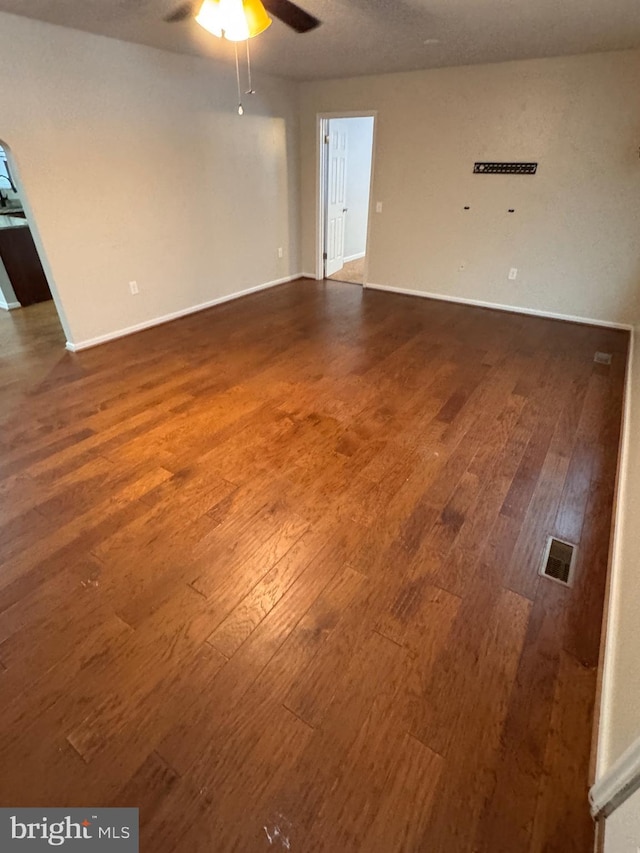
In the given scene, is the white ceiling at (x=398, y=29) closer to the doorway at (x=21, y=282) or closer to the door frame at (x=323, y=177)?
the door frame at (x=323, y=177)

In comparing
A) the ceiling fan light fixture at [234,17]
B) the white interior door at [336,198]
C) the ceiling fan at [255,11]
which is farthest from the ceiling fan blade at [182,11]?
the white interior door at [336,198]

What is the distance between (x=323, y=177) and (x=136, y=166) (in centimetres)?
267

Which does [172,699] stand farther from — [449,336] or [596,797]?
[449,336]

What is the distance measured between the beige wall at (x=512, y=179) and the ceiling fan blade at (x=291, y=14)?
271 cm

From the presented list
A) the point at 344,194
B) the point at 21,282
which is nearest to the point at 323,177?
A: the point at 344,194

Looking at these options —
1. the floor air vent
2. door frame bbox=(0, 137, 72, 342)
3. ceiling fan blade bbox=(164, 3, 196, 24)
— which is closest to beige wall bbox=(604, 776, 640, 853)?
the floor air vent

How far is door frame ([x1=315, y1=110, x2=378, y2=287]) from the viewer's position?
486cm

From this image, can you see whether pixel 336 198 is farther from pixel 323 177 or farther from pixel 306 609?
pixel 306 609

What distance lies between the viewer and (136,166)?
3740mm

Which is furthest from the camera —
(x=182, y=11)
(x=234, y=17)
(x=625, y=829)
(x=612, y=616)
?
(x=182, y=11)

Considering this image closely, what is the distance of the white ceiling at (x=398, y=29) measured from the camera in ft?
8.29

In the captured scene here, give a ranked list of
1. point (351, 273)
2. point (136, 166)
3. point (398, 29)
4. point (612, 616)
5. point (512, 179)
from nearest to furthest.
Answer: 1. point (612, 616)
2. point (398, 29)
3. point (136, 166)
4. point (512, 179)
5. point (351, 273)

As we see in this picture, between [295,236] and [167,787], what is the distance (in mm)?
6089

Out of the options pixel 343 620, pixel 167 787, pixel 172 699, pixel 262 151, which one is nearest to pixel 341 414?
pixel 343 620
